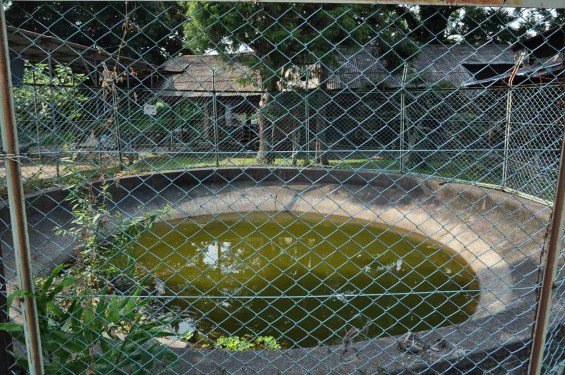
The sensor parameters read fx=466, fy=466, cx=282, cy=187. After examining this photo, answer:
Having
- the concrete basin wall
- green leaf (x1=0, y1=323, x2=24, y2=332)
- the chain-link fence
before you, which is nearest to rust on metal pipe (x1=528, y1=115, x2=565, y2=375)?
the chain-link fence

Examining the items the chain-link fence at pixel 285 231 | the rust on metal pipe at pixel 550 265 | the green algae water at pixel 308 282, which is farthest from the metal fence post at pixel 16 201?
the green algae water at pixel 308 282

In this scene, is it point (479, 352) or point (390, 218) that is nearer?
point (479, 352)

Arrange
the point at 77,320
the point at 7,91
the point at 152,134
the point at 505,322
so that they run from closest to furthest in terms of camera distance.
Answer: the point at 7,91 → the point at 77,320 → the point at 505,322 → the point at 152,134

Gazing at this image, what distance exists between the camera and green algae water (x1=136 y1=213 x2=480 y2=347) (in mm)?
3475

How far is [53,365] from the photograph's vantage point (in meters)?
1.42

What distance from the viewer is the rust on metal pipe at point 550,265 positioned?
3.96ft

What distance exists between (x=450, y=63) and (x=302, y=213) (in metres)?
8.00

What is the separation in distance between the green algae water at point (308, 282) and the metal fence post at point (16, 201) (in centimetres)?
149

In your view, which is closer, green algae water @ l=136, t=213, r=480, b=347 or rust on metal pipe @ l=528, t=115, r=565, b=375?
rust on metal pipe @ l=528, t=115, r=565, b=375

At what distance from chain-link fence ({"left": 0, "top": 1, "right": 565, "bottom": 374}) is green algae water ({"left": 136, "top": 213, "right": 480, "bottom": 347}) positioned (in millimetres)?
33

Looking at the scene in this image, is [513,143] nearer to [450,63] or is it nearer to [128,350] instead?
[128,350]

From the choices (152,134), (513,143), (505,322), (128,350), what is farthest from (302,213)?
(128,350)

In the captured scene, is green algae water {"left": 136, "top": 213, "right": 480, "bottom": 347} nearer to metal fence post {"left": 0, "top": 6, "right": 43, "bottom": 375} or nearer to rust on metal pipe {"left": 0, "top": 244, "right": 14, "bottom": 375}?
rust on metal pipe {"left": 0, "top": 244, "right": 14, "bottom": 375}

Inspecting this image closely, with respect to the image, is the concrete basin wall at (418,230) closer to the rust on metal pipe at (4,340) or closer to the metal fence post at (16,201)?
the rust on metal pipe at (4,340)
